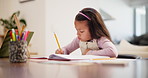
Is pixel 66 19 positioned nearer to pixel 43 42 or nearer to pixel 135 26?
pixel 43 42

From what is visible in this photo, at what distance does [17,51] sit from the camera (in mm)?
876

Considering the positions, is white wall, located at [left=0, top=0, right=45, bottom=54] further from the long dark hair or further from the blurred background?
the long dark hair

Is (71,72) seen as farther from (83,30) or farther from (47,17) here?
(47,17)

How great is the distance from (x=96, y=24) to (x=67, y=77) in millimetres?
1073

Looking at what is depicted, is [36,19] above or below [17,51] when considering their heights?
above

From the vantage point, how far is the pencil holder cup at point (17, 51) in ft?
2.84

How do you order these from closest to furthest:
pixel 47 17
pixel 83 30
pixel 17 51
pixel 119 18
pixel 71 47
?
pixel 17 51 → pixel 83 30 → pixel 71 47 → pixel 47 17 → pixel 119 18

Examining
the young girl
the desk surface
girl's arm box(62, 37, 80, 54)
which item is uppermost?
the young girl

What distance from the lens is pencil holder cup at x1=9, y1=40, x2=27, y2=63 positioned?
2.84ft

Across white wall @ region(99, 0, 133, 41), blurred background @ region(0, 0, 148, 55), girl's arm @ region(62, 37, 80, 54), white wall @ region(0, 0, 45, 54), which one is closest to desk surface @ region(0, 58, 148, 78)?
girl's arm @ region(62, 37, 80, 54)

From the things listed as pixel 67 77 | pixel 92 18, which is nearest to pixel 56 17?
pixel 92 18

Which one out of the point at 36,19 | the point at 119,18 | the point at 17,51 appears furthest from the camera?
the point at 119,18

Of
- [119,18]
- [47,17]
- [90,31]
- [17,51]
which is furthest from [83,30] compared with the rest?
[119,18]

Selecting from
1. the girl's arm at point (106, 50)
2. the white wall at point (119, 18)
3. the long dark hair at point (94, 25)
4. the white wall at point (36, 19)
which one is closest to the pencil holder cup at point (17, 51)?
the girl's arm at point (106, 50)
